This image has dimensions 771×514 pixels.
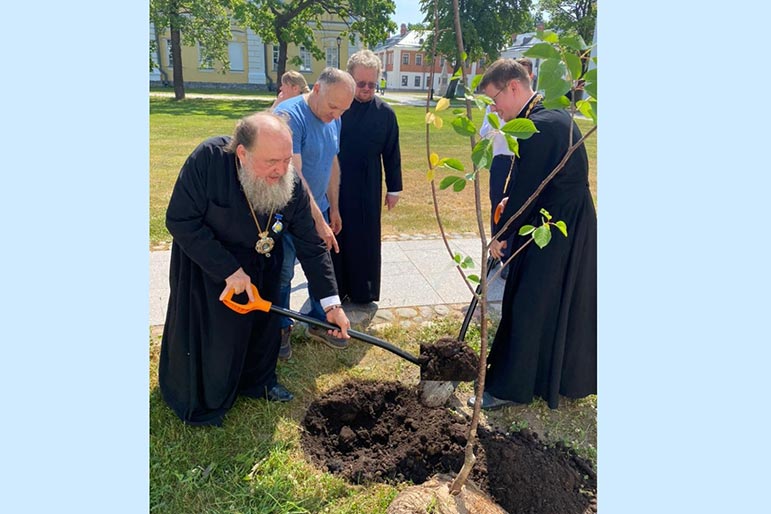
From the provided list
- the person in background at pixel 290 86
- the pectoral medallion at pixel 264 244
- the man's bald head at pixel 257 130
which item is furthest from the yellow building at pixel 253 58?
the pectoral medallion at pixel 264 244

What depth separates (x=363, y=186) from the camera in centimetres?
387

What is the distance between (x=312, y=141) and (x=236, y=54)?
3.02m

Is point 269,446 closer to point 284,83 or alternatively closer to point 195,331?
point 195,331

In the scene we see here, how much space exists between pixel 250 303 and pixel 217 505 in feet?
2.99

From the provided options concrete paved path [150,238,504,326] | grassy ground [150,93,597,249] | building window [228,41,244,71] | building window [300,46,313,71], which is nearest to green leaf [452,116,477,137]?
concrete paved path [150,238,504,326]

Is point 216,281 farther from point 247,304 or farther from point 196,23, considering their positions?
point 196,23

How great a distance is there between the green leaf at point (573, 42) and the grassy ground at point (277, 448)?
1.96 meters

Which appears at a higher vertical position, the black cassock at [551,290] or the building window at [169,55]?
the building window at [169,55]

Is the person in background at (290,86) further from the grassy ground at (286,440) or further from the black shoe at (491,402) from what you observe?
the black shoe at (491,402)

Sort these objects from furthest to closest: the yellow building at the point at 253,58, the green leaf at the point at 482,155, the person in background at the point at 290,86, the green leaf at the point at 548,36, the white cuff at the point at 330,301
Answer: the person in background at the point at 290,86, the yellow building at the point at 253,58, the white cuff at the point at 330,301, the green leaf at the point at 482,155, the green leaf at the point at 548,36

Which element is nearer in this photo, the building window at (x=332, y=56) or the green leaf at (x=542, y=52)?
the green leaf at (x=542, y=52)

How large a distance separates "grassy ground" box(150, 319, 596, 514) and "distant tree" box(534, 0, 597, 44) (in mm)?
2020

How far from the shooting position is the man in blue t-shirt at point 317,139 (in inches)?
116

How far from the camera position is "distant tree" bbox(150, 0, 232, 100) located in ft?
12.5
